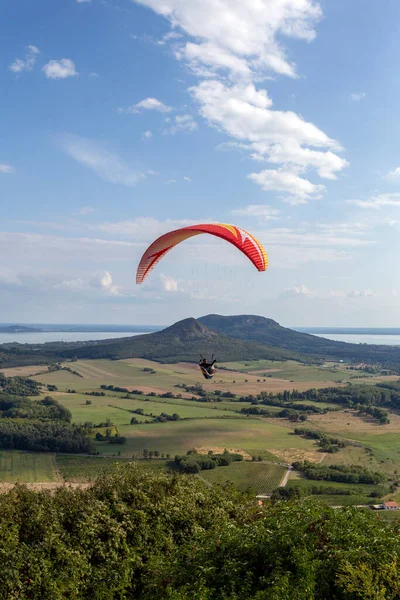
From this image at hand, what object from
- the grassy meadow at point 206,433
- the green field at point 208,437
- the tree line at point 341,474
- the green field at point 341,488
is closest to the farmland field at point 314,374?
the grassy meadow at point 206,433

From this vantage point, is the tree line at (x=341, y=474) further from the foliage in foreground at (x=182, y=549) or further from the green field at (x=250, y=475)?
the foliage in foreground at (x=182, y=549)

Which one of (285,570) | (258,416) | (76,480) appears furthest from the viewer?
(258,416)

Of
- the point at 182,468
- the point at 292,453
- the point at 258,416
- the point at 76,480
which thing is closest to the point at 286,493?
the point at 182,468

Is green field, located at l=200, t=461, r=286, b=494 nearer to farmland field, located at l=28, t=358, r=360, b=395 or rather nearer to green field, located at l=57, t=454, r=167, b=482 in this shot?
green field, located at l=57, t=454, r=167, b=482

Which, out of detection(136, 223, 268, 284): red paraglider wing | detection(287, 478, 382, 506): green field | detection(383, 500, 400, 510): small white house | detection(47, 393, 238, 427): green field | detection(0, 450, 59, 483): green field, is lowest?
detection(0, 450, 59, 483): green field

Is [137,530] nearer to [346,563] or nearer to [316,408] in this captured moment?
[346,563]

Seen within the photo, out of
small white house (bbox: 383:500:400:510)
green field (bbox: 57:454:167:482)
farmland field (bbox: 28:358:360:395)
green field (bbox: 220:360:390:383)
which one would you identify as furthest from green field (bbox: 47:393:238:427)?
green field (bbox: 220:360:390:383)

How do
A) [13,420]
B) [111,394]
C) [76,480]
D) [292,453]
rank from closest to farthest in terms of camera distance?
1. [76,480]
2. [292,453]
3. [13,420]
4. [111,394]

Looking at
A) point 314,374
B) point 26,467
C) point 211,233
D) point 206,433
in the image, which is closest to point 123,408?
point 206,433

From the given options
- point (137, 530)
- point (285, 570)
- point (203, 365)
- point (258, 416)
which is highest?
point (203, 365)
